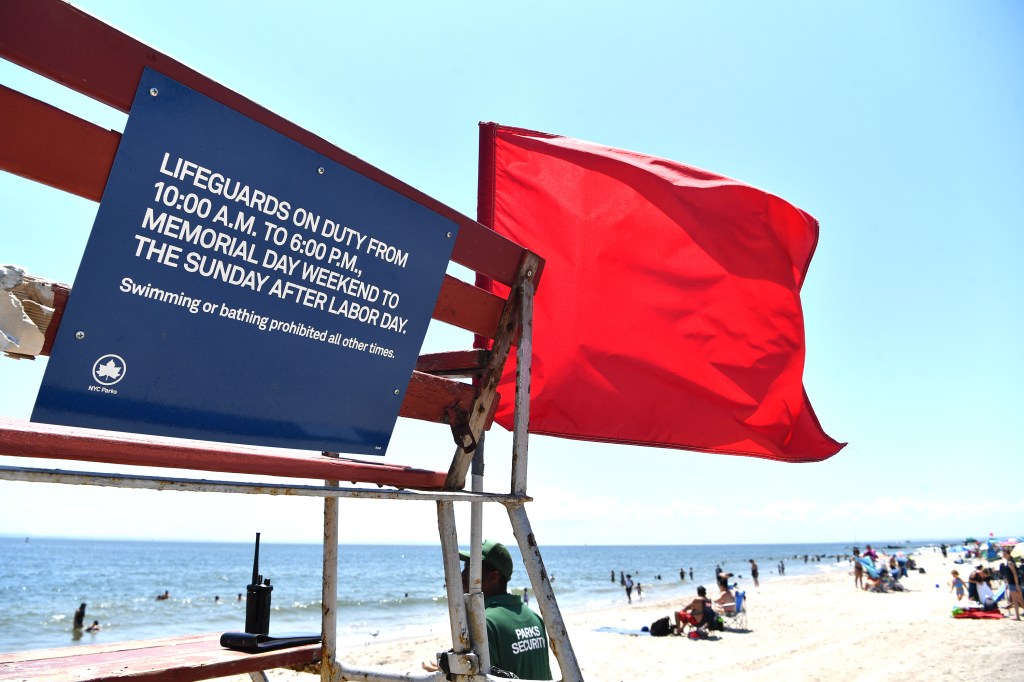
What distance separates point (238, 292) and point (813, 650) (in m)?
15.3

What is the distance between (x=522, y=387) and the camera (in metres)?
2.40

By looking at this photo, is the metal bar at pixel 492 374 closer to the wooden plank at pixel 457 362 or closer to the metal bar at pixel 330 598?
the wooden plank at pixel 457 362

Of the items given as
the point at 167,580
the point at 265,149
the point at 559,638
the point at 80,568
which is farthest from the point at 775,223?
the point at 80,568

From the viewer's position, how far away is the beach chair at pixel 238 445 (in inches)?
56.8

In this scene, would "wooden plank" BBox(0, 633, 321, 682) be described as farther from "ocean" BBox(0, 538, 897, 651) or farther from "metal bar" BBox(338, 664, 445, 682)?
"ocean" BBox(0, 538, 897, 651)

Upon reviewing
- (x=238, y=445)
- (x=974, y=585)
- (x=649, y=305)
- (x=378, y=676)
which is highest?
(x=649, y=305)

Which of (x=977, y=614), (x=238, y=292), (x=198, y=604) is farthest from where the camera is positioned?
(x=198, y=604)

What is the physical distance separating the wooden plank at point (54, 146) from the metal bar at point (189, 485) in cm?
57

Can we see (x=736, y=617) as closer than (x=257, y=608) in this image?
No

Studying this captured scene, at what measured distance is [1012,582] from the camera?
17.1m

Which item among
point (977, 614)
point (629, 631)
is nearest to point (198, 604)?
point (629, 631)

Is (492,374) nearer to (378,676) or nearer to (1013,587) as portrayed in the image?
(378,676)

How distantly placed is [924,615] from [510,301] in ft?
68.8

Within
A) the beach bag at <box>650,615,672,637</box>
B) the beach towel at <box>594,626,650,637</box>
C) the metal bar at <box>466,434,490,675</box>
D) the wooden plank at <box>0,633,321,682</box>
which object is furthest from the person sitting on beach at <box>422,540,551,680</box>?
the beach towel at <box>594,626,650,637</box>
